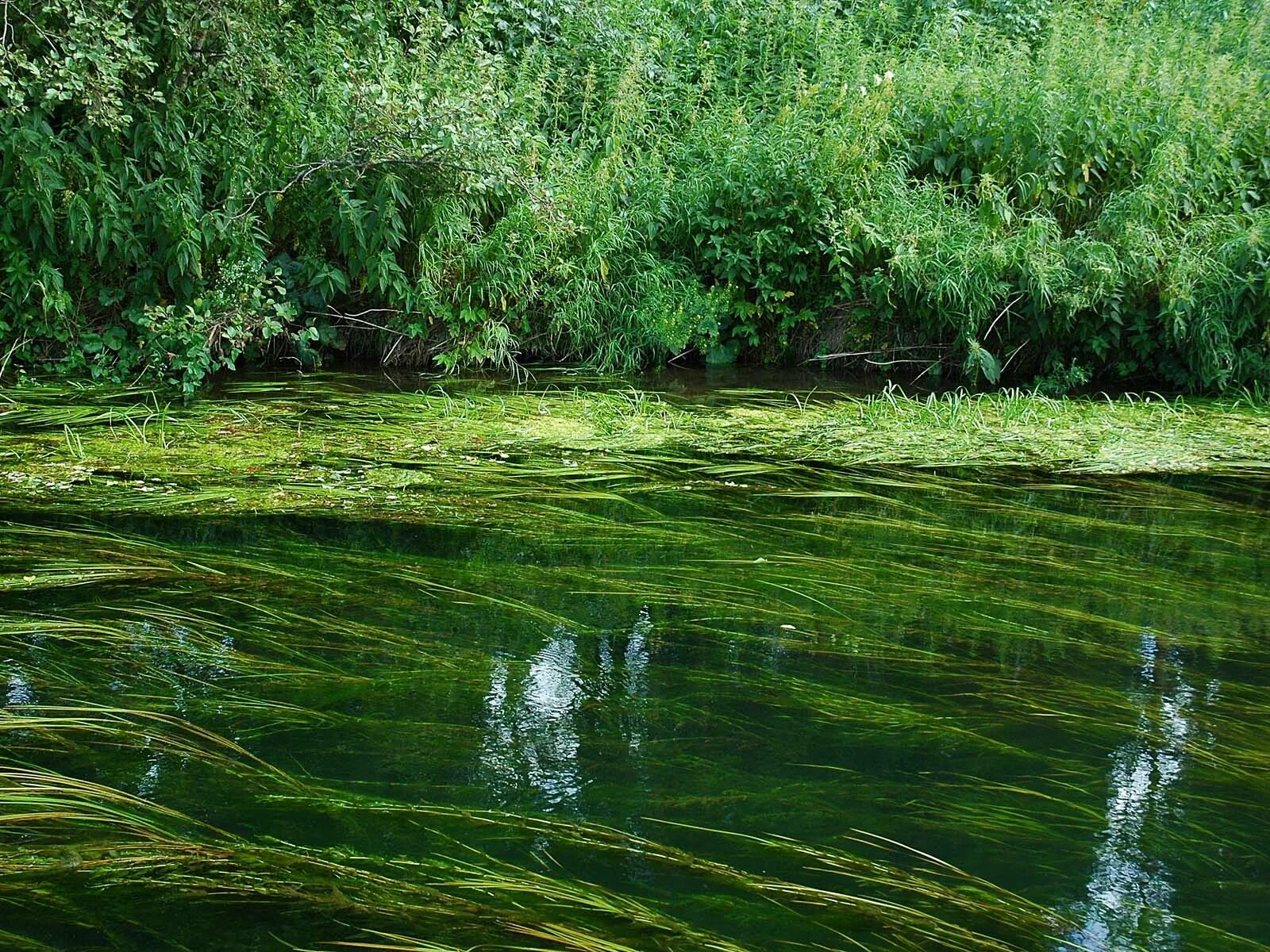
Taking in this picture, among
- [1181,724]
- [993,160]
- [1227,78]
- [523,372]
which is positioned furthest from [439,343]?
[1227,78]

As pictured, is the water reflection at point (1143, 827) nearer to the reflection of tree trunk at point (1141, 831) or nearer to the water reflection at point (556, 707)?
the reflection of tree trunk at point (1141, 831)

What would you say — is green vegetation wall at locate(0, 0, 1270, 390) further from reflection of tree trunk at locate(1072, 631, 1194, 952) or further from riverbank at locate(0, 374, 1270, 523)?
reflection of tree trunk at locate(1072, 631, 1194, 952)

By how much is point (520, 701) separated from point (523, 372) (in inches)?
177

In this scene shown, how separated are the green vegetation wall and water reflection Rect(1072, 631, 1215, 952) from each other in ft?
14.3

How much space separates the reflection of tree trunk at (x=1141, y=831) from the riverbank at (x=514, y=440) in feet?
7.00

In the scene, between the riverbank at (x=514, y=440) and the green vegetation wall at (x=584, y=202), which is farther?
the green vegetation wall at (x=584, y=202)

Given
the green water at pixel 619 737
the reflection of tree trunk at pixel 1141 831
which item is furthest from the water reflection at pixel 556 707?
the reflection of tree trunk at pixel 1141 831

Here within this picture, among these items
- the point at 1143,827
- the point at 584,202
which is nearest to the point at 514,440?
the point at 584,202

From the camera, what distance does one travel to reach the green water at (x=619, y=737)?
67.8 inches

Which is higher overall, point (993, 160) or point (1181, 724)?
point (993, 160)

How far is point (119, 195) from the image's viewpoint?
553 cm

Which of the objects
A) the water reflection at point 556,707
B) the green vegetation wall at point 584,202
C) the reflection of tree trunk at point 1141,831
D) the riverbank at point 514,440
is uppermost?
the green vegetation wall at point 584,202

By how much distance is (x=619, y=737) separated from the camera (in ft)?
7.46

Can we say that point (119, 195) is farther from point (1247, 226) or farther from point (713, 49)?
point (1247, 226)
